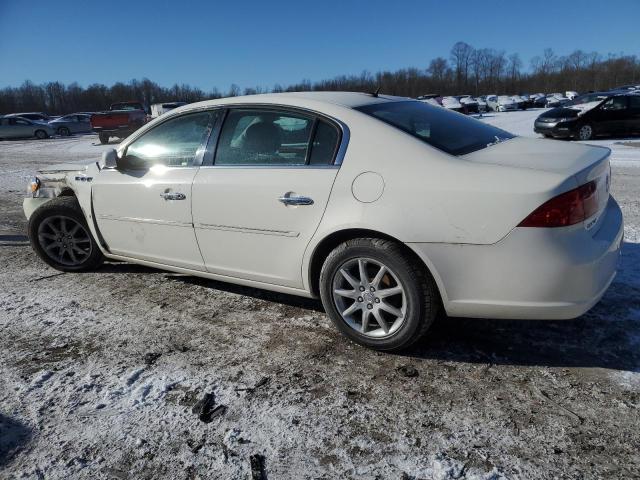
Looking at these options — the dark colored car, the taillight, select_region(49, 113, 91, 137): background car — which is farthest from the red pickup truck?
the taillight

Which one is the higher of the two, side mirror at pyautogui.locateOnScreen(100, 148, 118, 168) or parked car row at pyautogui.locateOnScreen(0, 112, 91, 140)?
side mirror at pyautogui.locateOnScreen(100, 148, 118, 168)

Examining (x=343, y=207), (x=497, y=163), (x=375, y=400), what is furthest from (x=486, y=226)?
(x=375, y=400)

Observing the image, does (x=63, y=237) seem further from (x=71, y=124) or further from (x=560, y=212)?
(x=71, y=124)

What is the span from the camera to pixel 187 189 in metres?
3.42

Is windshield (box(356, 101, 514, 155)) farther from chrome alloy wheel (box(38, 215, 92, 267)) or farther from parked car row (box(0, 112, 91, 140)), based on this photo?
parked car row (box(0, 112, 91, 140))

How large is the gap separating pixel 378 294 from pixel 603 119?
579 inches

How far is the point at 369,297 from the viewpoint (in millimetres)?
2859

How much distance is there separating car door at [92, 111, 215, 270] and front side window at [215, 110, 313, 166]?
21cm

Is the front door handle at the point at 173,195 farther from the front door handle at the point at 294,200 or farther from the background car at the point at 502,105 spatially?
the background car at the point at 502,105

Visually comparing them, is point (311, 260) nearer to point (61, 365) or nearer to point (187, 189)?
point (187, 189)

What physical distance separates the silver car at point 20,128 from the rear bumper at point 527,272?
1345 inches

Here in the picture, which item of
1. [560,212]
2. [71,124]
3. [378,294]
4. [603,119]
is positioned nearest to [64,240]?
[378,294]

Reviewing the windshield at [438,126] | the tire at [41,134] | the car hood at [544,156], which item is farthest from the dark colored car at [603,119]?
the tire at [41,134]

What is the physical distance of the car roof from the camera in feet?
10.5
